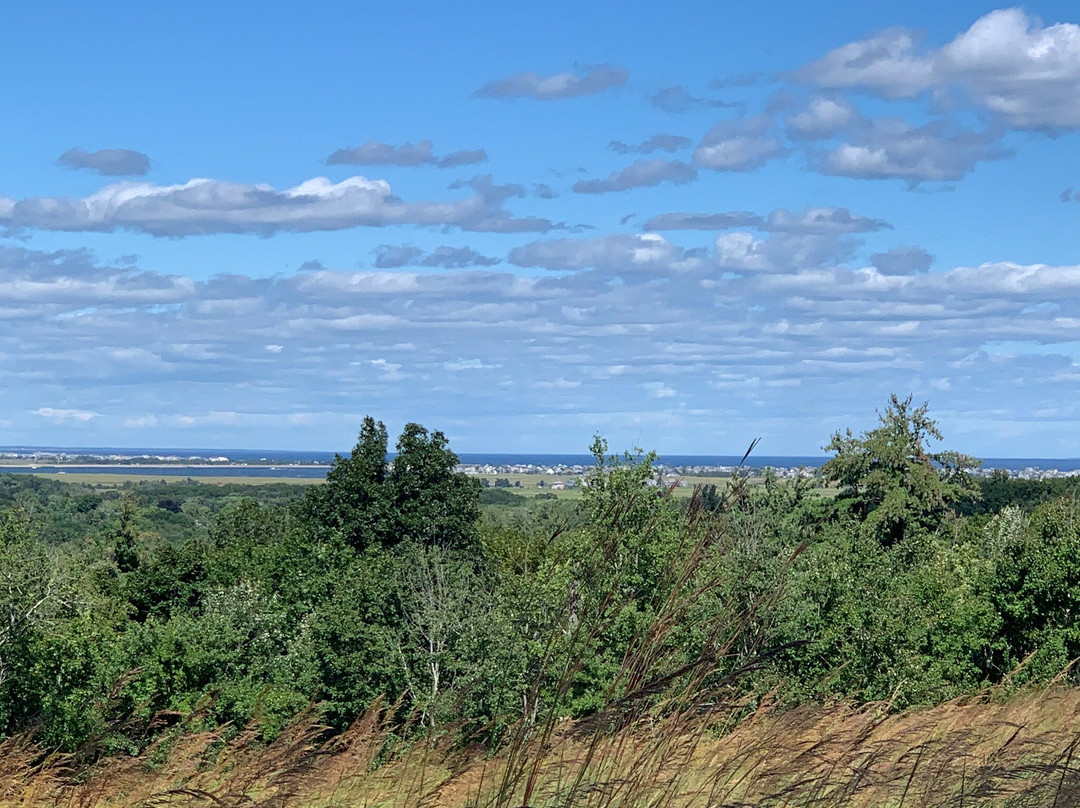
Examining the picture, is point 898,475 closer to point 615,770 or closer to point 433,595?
point 433,595

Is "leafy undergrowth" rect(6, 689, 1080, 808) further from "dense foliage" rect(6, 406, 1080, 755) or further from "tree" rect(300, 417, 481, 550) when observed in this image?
"tree" rect(300, 417, 481, 550)

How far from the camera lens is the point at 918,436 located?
66750 mm

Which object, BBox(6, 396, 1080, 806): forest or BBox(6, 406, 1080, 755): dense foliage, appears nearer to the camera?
BBox(6, 396, 1080, 806): forest

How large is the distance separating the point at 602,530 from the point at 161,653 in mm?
41997

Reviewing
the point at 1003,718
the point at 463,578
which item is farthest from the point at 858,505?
the point at 1003,718

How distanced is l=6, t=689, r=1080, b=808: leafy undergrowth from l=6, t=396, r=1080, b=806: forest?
20 mm

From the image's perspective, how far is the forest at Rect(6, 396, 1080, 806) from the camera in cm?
352

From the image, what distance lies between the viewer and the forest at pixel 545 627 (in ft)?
11.5

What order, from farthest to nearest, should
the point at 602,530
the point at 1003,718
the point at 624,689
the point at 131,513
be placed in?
the point at 131,513
the point at 1003,718
the point at 602,530
the point at 624,689

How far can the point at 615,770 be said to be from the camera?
359cm

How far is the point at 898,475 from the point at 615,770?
6548 cm

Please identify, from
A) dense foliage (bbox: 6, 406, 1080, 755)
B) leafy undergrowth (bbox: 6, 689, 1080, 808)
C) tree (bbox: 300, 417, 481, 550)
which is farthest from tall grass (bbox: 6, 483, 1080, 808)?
tree (bbox: 300, 417, 481, 550)

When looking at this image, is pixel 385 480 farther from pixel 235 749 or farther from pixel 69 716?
pixel 235 749

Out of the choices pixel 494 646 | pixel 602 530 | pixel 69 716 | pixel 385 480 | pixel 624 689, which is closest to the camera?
pixel 624 689
